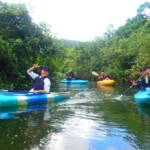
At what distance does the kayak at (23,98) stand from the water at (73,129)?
233mm

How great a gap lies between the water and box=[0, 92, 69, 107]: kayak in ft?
0.77

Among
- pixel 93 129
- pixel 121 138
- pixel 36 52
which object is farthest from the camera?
pixel 36 52

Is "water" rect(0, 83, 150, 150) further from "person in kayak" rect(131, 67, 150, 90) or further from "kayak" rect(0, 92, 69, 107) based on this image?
"person in kayak" rect(131, 67, 150, 90)

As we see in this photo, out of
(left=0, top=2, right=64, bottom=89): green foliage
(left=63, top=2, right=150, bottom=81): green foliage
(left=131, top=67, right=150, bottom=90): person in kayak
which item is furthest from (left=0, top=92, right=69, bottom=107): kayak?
(left=63, top=2, right=150, bottom=81): green foliage

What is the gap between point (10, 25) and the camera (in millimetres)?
13414

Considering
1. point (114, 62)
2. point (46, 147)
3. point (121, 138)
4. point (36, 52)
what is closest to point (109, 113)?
point (121, 138)

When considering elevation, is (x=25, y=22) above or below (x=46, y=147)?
above

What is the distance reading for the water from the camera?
4664 mm

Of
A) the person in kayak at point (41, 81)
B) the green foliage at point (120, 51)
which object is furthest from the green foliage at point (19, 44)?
the green foliage at point (120, 51)

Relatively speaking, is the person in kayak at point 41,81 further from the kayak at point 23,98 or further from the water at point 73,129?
the water at point 73,129

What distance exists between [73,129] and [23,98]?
10.4 feet

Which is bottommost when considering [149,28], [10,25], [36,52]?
[36,52]

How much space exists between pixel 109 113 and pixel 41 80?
246cm

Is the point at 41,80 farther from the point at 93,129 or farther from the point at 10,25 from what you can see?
the point at 10,25
